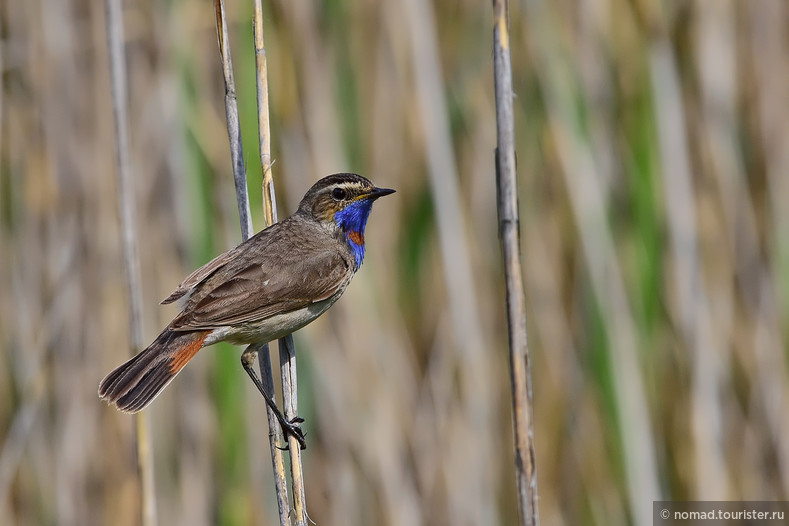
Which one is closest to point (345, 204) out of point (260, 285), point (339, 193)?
point (339, 193)

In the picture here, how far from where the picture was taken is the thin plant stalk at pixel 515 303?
1746 mm

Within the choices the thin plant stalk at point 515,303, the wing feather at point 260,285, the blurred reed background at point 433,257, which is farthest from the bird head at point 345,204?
the thin plant stalk at point 515,303

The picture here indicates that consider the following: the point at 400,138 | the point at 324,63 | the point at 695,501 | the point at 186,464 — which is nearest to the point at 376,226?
the point at 400,138

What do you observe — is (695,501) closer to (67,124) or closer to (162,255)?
(162,255)

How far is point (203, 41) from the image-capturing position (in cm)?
361

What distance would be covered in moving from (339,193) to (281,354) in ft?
2.13

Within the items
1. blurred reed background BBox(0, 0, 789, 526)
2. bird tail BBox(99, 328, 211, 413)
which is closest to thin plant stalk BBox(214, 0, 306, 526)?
bird tail BBox(99, 328, 211, 413)

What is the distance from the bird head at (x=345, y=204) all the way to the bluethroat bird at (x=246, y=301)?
0.05 metres

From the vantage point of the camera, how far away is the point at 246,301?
100 inches

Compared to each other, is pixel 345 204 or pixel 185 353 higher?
pixel 345 204

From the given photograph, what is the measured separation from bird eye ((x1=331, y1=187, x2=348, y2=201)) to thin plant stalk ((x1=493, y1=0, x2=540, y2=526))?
116 cm

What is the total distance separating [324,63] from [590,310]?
53.0 inches

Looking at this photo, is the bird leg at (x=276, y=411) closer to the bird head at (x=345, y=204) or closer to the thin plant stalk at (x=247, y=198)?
the thin plant stalk at (x=247, y=198)

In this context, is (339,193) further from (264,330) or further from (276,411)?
(276,411)
